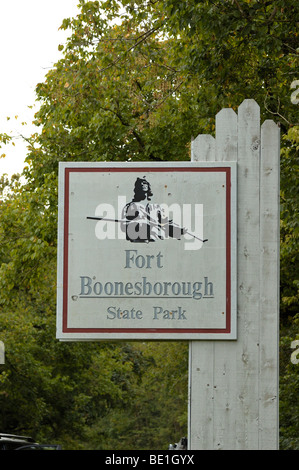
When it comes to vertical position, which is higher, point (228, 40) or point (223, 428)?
point (228, 40)

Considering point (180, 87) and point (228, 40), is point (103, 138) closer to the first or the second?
point (180, 87)

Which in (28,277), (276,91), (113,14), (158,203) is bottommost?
(158,203)

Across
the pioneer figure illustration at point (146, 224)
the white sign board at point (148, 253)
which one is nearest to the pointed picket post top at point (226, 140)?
the white sign board at point (148, 253)

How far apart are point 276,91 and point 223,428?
37.8 feet

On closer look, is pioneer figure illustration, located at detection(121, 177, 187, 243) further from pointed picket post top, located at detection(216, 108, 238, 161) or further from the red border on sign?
pointed picket post top, located at detection(216, 108, 238, 161)

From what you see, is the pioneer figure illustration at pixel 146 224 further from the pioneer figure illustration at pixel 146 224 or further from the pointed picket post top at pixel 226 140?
the pointed picket post top at pixel 226 140

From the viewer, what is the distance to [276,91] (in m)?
16.5

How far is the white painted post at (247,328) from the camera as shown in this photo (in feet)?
19.1

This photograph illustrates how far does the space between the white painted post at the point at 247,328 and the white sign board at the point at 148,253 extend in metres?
0.09

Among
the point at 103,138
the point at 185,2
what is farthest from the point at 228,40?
the point at 103,138

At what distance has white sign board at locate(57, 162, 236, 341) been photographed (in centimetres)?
591

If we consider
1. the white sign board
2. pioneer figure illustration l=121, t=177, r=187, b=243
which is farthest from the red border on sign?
pioneer figure illustration l=121, t=177, r=187, b=243

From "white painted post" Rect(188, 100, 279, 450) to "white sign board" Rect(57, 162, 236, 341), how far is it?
9cm

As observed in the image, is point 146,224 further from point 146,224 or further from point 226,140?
point 226,140
